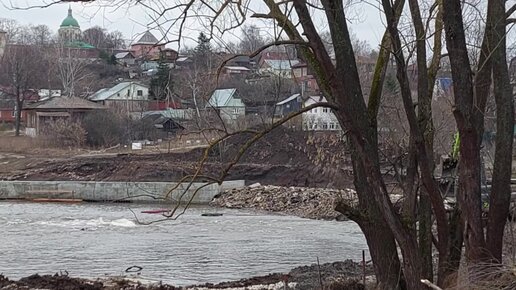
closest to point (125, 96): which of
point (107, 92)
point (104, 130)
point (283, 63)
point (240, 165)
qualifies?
point (107, 92)

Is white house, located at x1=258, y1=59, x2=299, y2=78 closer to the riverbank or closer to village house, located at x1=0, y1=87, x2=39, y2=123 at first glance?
the riverbank

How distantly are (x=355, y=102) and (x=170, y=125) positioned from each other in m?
54.2

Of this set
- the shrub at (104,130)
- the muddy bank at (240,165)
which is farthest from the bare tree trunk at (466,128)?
the shrub at (104,130)

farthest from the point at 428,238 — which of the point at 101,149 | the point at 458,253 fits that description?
the point at 101,149

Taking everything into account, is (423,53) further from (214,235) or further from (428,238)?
(214,235)

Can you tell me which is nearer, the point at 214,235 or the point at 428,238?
the point at 428,238

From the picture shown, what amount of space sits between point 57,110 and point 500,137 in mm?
60314

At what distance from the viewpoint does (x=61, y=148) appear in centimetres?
5969

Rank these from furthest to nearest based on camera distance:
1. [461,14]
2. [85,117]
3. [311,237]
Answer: [85,117] → [311,237] → [461,14]

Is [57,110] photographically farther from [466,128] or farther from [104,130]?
[466,128]

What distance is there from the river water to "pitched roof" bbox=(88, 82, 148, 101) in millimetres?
40856

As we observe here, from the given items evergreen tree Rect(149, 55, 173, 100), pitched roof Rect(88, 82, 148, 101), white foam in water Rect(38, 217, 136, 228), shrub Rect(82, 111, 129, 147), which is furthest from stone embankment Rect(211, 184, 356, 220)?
pitched roof Rect(88, 82, 148, 101)

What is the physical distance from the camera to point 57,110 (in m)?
66.0

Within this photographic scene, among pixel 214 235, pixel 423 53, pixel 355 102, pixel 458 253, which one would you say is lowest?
pixel 214 235
